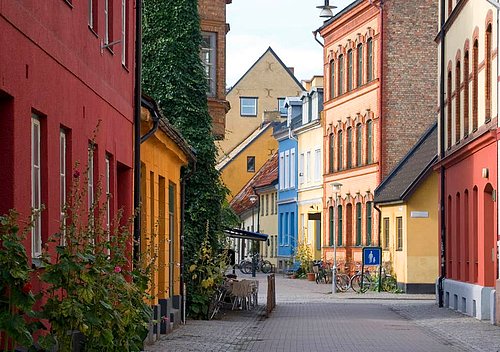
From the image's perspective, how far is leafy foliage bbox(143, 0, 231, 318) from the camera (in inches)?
1235

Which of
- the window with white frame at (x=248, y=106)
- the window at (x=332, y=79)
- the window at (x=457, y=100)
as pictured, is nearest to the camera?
the window at (x=457, y=100)

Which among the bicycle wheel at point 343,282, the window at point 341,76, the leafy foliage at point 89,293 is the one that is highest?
the window at point 341,76

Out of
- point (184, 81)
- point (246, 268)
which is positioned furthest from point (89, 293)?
point (246, 268)

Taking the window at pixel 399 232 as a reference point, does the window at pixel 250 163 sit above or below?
above

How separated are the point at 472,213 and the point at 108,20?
15.9 m

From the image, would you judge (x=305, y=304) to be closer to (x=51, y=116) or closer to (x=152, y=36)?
(x=152, y=36)

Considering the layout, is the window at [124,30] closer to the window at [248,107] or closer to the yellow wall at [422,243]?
the yellow wall at [422,243]

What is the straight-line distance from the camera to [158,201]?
2617 centimetres

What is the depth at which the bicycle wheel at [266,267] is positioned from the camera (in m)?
78.7

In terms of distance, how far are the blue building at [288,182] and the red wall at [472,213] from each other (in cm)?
3723

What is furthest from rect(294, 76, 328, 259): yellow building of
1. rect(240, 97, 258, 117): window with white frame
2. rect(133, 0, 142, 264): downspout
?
rect(133, 0, 142, 264): downspout

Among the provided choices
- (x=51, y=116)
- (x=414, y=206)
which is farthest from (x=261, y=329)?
(x=414, y=206)

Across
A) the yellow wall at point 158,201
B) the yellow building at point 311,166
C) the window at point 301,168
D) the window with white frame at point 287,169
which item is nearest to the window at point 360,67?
the yellow building at point 311,166

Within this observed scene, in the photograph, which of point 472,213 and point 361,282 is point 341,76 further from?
point 472,213
